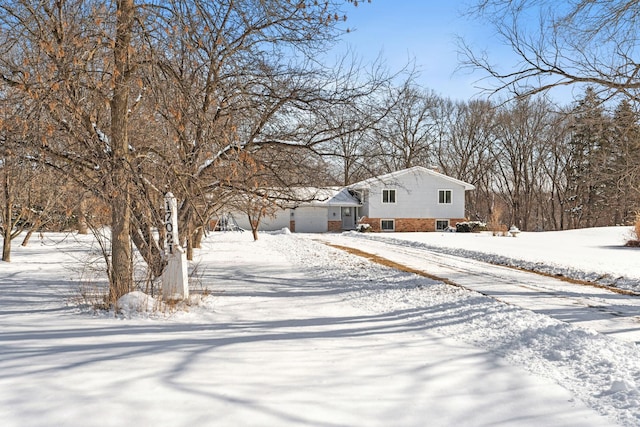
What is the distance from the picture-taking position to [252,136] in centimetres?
974

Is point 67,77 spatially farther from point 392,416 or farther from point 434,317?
point 434,317

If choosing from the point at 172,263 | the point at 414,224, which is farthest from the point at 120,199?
the point at 414,224

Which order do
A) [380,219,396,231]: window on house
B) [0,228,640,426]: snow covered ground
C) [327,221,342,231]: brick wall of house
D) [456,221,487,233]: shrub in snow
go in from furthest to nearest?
[327,221,342,231]: brick wall of house, [380,219,396,231]: window on house, [456,221,487,233]: shrub in snow, [0,228,640,426]: snow covered ground

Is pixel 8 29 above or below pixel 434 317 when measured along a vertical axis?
above

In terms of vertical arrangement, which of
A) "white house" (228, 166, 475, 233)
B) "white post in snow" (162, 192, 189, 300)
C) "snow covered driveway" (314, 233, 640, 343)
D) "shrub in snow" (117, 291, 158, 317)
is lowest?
"snow covered driveway" (314, 233, 640, 343)

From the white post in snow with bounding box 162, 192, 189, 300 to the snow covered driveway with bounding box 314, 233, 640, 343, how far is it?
17.9 feet

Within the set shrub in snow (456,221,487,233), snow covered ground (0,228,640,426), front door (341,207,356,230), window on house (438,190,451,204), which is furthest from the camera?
front door (341,207,356,230)

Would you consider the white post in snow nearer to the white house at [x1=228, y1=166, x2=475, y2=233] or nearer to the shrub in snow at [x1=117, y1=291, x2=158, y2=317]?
the shrub in snow at [x1=117, y1=291, x2=158, y2=317]

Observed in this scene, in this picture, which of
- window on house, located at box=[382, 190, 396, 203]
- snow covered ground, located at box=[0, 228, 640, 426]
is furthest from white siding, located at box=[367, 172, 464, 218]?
snow covered ground, located at box=[0, 228, 640, 426]

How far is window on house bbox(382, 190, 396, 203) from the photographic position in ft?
135

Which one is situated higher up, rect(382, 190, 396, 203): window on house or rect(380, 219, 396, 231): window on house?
rect(382, 190, 396, 203): window on house

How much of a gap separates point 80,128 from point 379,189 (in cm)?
3408

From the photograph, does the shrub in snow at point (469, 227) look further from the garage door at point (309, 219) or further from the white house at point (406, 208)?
the garage door at point (309, 219)

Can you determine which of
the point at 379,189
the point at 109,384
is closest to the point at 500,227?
the point at 379,189
